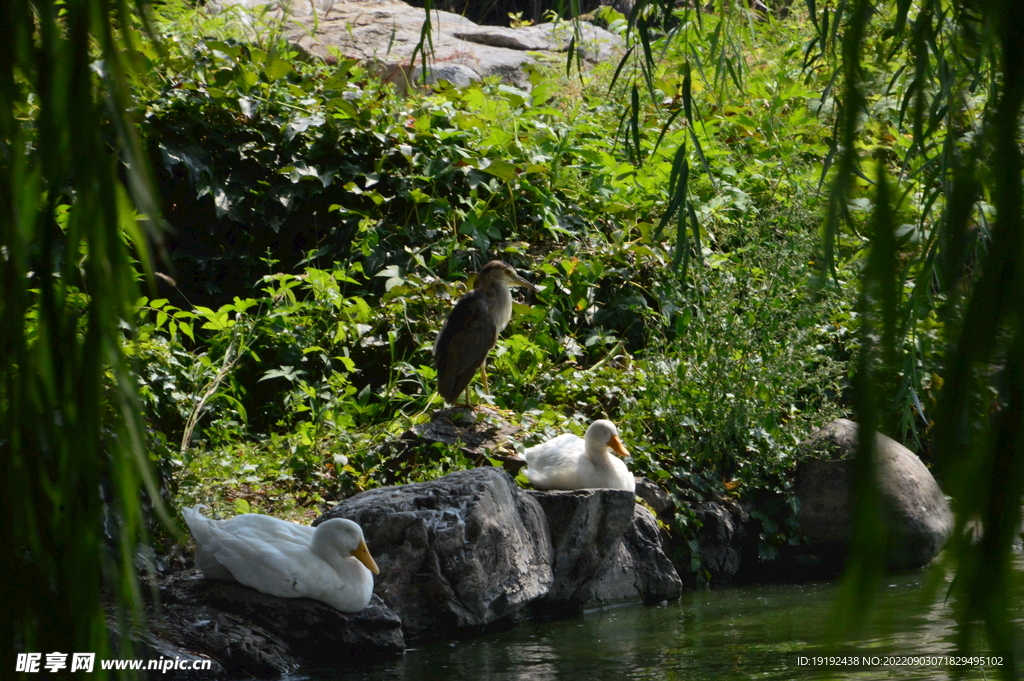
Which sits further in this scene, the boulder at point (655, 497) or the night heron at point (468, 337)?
the night heron at point (468, 337)

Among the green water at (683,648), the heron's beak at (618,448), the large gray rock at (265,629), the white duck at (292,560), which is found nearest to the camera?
the green water at (683,648)

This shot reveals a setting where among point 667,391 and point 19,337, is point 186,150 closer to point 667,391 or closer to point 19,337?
point 667,391

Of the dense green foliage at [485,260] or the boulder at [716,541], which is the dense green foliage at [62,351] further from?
the boulder at [716,541]

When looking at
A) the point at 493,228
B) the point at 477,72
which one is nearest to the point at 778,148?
the point at 493,228

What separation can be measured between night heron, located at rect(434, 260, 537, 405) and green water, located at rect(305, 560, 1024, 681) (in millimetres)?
1741

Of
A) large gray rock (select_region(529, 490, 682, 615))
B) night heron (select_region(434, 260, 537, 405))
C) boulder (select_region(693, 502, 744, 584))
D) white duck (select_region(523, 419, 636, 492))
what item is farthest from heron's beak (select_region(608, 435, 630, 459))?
night heron (select_region(434, 260, 537, 405))

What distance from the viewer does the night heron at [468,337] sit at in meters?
6.29

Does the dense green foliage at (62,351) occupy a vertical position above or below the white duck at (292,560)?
above

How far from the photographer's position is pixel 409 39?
37.2 feet

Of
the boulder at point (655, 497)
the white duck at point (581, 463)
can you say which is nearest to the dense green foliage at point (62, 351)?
the white duck at point (581, 463)

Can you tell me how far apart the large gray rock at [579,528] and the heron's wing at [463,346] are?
1227mm

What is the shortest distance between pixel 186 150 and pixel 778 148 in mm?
4615

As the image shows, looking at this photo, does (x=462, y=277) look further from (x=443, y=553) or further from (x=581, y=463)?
(x=443, y=553)

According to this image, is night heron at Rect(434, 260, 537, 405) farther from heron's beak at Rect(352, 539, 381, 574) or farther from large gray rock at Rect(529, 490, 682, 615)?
heron's beak at Rect(352, 539, 381, 574)
